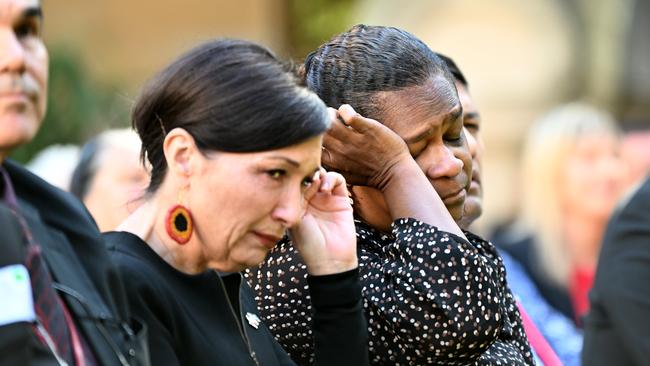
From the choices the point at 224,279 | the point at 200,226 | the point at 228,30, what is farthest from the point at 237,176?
the point at 228,30

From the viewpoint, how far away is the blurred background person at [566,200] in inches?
330

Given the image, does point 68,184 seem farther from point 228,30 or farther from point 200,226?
point 228,30

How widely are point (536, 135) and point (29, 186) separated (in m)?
6.55

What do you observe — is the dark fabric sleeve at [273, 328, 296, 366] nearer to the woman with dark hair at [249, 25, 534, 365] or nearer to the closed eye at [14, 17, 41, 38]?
the woman with dark hair at [249, 25, 534, 365]

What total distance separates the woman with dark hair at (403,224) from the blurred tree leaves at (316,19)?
11139 mm

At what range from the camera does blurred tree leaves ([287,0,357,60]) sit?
14.9m

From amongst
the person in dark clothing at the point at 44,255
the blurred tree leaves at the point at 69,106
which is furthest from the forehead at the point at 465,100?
the blurred tree leaves at the point at 69,106

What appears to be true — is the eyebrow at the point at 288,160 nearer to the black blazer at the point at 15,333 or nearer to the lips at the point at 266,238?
the lips at the point at 266,238

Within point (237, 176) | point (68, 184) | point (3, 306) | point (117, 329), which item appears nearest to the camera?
point (3, 306)

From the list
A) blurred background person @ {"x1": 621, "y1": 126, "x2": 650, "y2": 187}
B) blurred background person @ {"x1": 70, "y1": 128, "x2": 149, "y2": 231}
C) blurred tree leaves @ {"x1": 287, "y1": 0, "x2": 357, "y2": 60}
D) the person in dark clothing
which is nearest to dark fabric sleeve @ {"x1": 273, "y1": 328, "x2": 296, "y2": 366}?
the person in dark clothing

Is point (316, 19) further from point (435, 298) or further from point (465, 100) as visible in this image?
point (435, 298)

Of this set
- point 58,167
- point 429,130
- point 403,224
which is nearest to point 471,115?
point 429,130

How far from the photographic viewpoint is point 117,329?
2.77m

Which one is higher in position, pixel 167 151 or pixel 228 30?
pixel 167 151
